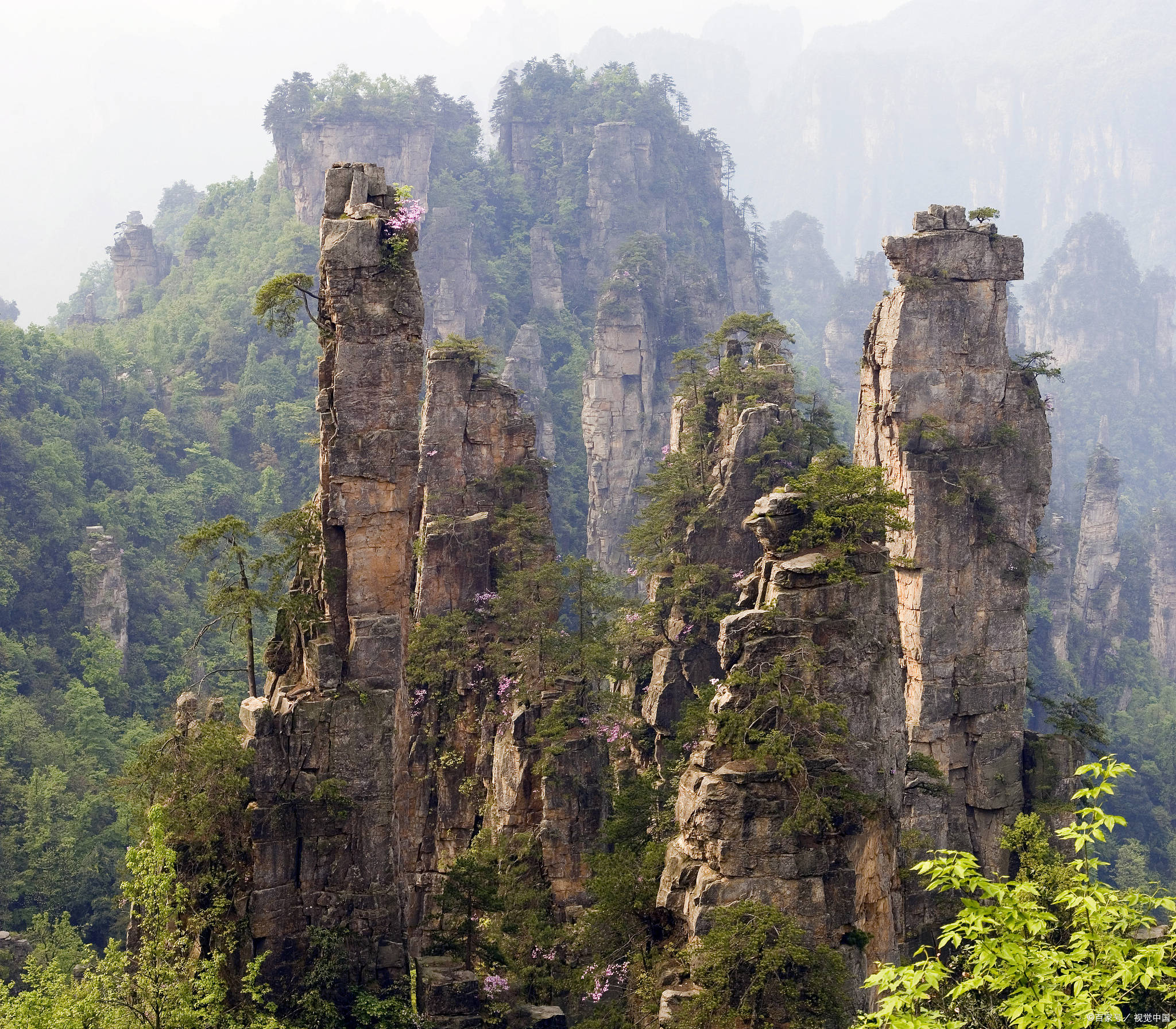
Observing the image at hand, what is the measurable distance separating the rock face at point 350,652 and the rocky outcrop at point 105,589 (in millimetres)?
31943

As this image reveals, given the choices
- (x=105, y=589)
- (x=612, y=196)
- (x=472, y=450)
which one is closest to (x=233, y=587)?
(x=472, y=450)

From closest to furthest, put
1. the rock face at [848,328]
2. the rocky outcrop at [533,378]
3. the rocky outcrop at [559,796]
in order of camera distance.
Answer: the rocky outcrop at [559,796] < the rocky outcrop at [533,378] < the rock face at [848,328]

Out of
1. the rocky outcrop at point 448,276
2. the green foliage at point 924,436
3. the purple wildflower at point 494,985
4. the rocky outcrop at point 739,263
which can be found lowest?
the purple wildflower at point 494,985

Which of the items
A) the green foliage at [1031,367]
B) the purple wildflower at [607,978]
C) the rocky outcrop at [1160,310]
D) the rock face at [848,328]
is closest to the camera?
the purple wildflower at [607,978]

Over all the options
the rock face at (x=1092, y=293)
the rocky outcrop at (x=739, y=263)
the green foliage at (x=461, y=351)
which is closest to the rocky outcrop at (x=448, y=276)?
the rocky outcrop at (x=739, y=263)

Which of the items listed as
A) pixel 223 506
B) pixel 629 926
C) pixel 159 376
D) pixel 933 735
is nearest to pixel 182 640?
pixel 223 506

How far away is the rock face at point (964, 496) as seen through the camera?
1545 inches

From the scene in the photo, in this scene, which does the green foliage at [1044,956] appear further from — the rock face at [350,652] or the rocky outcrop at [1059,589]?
the rocky outcrop at [1059,589]

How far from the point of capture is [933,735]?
39.2m

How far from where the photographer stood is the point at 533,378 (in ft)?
280

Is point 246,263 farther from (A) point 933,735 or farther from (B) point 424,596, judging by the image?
(A) point 933,735

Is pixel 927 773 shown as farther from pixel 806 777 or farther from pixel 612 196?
pixel 612 196

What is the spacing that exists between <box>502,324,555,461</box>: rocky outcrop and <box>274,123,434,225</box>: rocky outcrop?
1140 centimetres

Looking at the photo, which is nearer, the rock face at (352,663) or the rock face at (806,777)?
A: the rock face at (806,777)
